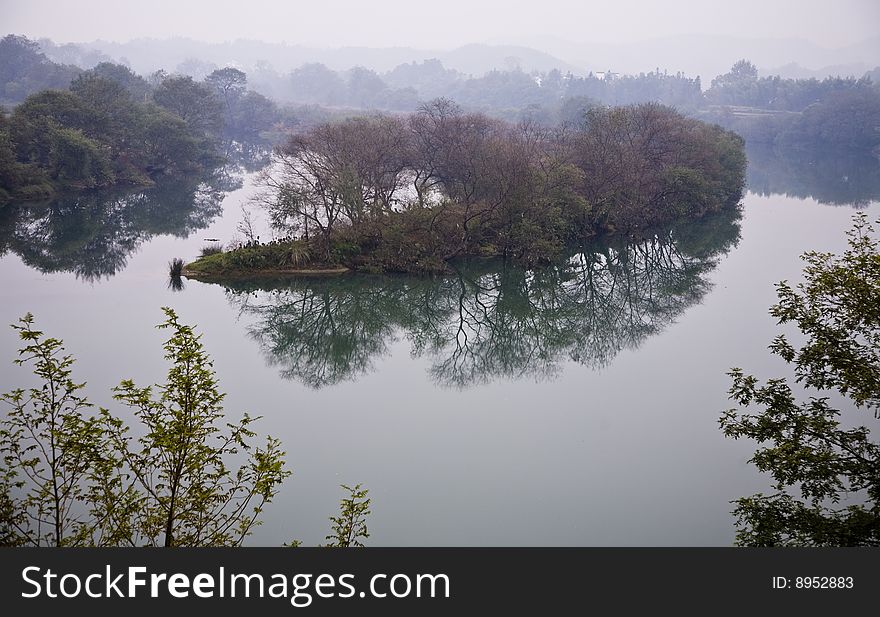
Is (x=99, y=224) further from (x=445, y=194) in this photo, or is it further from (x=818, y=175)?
(x=818, y=175)

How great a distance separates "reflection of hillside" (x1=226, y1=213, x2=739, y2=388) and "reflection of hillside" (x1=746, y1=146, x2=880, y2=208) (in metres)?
26.1

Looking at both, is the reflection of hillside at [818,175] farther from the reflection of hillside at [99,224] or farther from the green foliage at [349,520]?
the green foliage at [349,520]

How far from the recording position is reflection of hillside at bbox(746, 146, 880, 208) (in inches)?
2078

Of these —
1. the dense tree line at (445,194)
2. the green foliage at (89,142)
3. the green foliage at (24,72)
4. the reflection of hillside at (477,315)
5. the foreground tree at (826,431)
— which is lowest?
the foreground tree at (826,431)

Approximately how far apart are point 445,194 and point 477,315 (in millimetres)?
11134

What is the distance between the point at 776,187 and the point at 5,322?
52.5 metres

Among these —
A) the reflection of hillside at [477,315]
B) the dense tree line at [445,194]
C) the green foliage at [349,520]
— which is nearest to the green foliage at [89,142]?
the dense tree line at [445,194]

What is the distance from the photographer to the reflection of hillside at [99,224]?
31000 mm

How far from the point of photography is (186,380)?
734 cm

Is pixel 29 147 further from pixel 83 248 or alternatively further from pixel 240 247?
pixel 240 247

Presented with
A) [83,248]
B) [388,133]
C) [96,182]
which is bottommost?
[83,248]

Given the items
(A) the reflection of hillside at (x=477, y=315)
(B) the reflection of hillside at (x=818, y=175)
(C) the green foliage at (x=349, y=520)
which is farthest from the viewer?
(B) the reflection of hillside at (x=818, y=175)

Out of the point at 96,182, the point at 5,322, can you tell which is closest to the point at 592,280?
the point at 5,322

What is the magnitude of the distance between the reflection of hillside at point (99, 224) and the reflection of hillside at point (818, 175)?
3888cm
